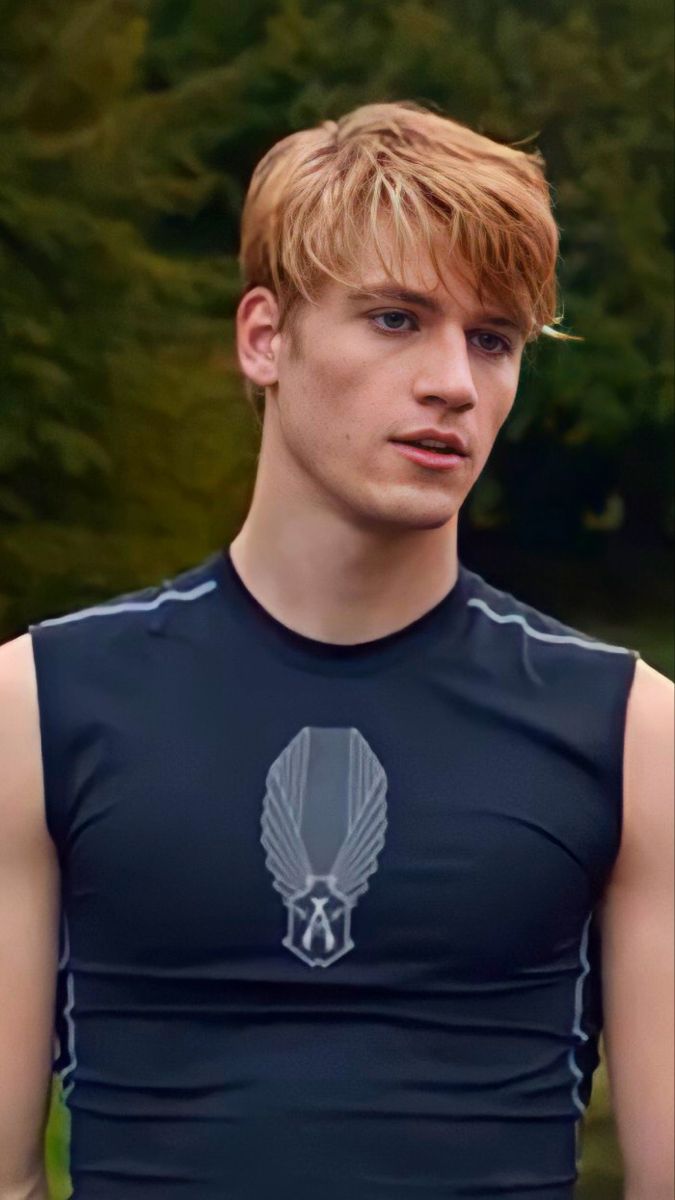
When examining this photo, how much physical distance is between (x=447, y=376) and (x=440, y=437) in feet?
0.26

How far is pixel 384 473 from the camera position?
9.01 feet

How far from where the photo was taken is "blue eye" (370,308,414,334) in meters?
2.76

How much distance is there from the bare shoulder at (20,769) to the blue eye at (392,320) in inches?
26.6

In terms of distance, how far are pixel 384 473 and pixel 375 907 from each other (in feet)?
1.84

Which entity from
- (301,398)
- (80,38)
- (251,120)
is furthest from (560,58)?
(301,398)

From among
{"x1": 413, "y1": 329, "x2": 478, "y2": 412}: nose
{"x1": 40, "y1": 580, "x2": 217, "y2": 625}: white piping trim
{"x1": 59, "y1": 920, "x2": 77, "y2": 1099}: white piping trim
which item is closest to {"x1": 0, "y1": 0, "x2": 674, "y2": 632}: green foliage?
{"x1": 413, "y1": 329, "x2": 478, "y2": 412}: nose

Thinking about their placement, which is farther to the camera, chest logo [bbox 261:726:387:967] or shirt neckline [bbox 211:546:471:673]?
shirt neckline [bbox 211:546:471:673]

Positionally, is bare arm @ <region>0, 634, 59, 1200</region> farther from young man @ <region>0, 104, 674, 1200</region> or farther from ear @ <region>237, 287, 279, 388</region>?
ear @ <region>237, 287, 279, 388</region>

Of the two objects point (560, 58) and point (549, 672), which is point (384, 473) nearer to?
point (549, 672)

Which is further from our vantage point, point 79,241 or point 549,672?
point 79,241

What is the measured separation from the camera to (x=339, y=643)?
2.85 metres

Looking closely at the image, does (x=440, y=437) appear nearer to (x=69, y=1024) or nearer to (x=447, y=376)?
(x=447, y=376)

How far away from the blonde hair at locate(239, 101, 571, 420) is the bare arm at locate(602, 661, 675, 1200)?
1.90ft

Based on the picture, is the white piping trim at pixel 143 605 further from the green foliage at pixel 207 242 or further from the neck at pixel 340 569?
the green foliage at pixel 207 242
